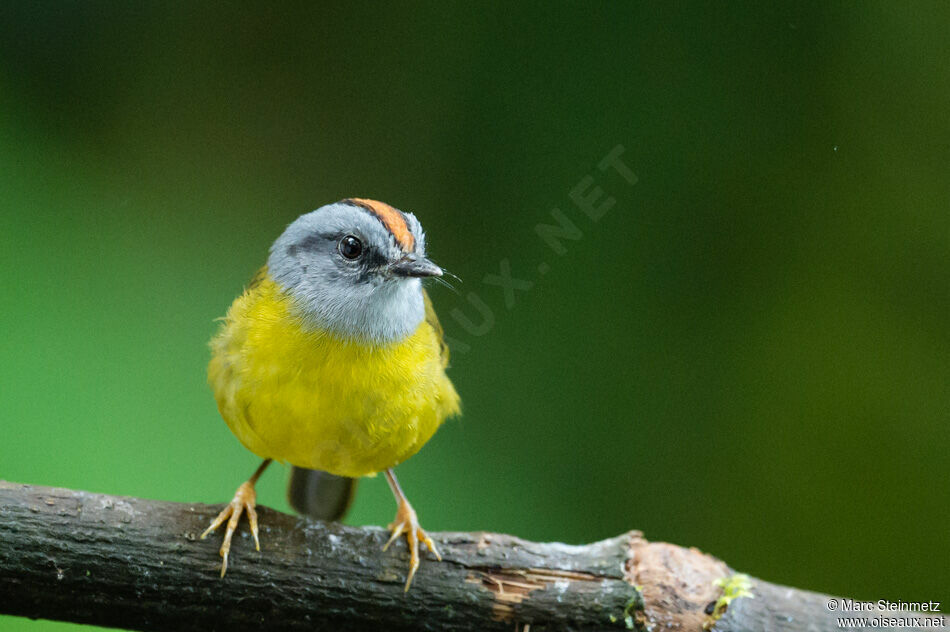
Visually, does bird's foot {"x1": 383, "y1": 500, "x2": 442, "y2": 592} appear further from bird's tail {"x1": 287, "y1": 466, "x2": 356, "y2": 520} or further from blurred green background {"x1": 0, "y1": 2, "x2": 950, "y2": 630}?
Answer: blurred green background {"x1": 0, "y1": 2, "x2": 950, "y2": 630}

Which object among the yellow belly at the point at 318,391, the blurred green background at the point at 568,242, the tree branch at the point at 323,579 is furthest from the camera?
the blurred green background at the point at 568,242

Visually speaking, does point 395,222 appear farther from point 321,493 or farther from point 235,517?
point 321,493

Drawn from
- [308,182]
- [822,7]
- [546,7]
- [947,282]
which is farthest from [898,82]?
[308,182]

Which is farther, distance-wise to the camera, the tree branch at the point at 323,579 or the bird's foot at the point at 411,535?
the bird's foot at the point at 411,535

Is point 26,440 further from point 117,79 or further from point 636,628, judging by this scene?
point 636,628

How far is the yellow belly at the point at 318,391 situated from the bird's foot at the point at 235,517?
17 cm

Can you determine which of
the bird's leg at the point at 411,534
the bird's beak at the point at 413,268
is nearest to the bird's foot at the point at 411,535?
the bird's leg at the point at 411,534

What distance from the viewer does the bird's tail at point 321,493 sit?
164 inches

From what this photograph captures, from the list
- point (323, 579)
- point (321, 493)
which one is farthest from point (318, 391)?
point (321, 493)

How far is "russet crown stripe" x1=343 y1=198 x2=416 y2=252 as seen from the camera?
3301 mm

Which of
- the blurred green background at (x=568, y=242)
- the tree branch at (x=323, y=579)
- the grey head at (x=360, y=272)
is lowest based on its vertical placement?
the tree branch at (x=323, y=579)

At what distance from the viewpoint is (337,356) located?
322cm

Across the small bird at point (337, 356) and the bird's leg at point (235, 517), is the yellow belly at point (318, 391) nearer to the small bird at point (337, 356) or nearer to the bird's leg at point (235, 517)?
the small bird at point (337, 356)

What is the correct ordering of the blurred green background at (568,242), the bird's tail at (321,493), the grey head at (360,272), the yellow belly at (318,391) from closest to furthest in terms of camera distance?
the yellow belly at (318,391)
the grey head at (360,272)
the bird's tail at (321,493)
the blurred green background at (568,242)
